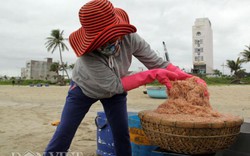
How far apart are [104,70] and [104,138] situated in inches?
44.9

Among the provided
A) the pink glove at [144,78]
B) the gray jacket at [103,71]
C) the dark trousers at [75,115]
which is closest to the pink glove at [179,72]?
the pink glove at [144,78]

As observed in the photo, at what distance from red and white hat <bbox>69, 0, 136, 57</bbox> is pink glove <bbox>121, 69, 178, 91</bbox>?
35 cm

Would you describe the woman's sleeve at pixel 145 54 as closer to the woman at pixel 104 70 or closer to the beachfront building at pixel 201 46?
the woman at pixel 104 70

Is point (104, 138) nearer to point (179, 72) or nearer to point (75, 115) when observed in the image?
point (75, 115)

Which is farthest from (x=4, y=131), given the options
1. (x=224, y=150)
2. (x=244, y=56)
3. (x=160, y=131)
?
(x=244, y=56)

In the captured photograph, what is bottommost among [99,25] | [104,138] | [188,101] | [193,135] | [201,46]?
[104,138]

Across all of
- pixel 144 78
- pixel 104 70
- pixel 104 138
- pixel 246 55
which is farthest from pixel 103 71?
pixel 246 55

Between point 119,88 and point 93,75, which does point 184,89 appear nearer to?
point 119,88

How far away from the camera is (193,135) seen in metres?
1.67

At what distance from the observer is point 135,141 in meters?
2.60

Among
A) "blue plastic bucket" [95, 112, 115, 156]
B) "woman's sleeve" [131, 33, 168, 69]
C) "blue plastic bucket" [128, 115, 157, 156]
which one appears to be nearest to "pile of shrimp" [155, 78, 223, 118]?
"woman's sleeve" [131, 33, 168, 69]

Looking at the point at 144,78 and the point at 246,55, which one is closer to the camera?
the point at 144,78

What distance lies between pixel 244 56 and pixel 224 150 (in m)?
46.1

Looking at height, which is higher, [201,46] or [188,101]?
[201,46]
